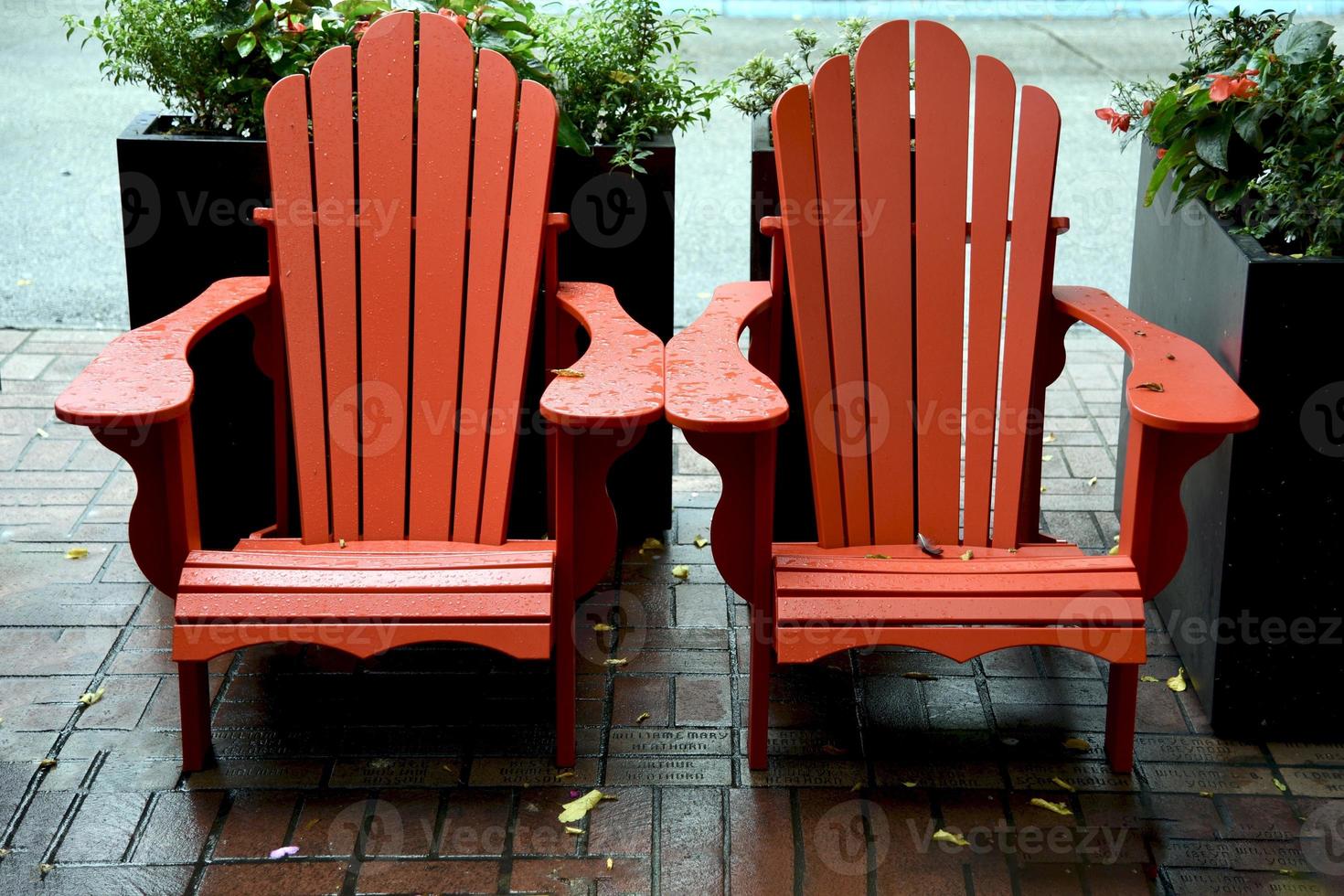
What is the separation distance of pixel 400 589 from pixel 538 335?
935mm

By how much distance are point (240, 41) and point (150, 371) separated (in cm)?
101

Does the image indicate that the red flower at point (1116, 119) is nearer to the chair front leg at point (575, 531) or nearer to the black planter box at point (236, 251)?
the black planter box at point (236, 251)

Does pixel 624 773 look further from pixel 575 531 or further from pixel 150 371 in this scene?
pixel 150 371

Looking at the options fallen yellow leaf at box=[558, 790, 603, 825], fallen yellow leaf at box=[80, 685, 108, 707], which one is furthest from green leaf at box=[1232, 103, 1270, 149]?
fallen yellow leaf at box=[80, 685, 108, 707]

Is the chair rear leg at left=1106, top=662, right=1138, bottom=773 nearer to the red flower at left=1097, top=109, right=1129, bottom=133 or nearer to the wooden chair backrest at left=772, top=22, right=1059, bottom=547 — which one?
the wooden chair backrest at left=772, top=22, right=1059, bottom=547

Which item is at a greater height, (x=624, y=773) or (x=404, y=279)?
(x=404, y=279)

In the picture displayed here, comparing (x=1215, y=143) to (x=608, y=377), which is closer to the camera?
(x=608, y=377)

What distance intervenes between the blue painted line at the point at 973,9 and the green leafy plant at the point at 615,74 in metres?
7.69

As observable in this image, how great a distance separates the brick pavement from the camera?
2.40 m

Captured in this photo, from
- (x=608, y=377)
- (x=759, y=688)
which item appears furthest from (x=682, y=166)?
(x=759, y=688)

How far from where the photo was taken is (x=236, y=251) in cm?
317

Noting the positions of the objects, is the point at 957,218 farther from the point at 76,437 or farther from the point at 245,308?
the point at 76,437

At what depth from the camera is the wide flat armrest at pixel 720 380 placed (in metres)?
2.32

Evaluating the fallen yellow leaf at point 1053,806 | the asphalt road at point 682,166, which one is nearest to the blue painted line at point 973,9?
the asphalt road at point 682,166
